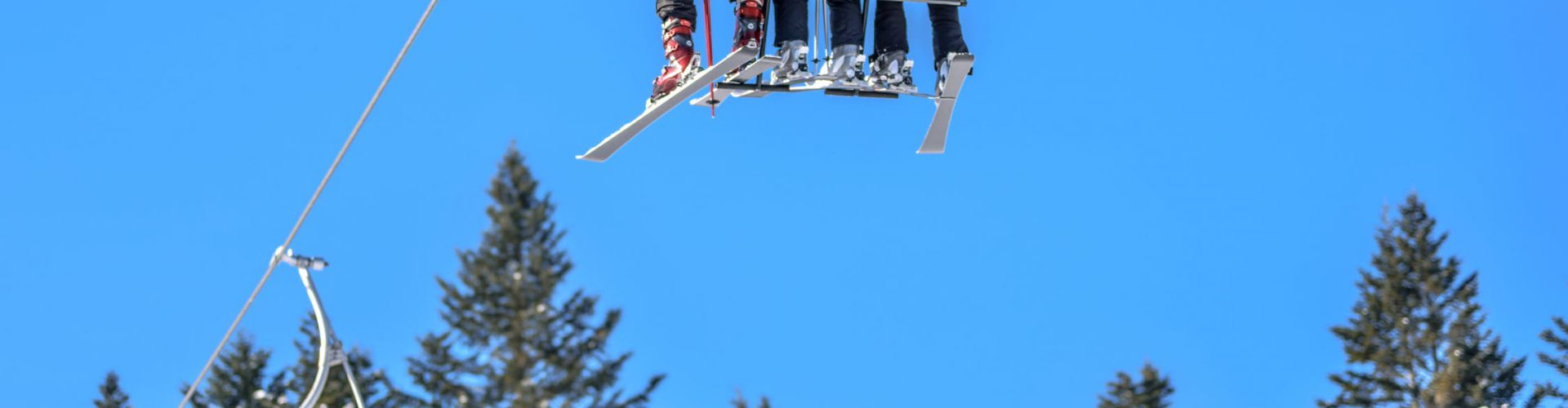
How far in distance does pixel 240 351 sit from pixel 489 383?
1232cm

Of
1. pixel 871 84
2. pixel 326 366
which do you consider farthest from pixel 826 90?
pixel 326 366

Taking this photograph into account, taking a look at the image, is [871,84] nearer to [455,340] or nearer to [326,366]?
[326,366]

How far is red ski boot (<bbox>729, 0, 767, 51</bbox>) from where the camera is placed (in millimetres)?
14445

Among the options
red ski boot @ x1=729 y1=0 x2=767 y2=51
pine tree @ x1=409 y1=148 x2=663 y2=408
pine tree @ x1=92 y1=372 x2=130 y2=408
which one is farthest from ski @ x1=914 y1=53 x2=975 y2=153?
pine tree @ x1=92 y1=372 x2=130 y2=408

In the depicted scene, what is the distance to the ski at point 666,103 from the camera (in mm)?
14227

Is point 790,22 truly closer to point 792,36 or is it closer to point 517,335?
point 792,36

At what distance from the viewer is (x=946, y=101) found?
50.0ft

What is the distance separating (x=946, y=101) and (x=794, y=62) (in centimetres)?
140

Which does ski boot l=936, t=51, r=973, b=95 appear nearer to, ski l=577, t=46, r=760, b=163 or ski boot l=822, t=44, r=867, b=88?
ski boot l=822, t=44, r=867, b=88

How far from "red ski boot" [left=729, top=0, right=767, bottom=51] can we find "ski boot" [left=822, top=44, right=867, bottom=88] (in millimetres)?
487

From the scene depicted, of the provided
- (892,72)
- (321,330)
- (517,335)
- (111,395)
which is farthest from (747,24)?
(111,395)

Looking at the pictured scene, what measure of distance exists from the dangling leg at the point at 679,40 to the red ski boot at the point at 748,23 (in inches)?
16.8

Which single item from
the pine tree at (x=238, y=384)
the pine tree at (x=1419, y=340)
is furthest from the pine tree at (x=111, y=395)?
the pine tree at (x=1419, y=340)

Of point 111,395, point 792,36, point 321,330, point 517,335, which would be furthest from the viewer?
point 111,395
